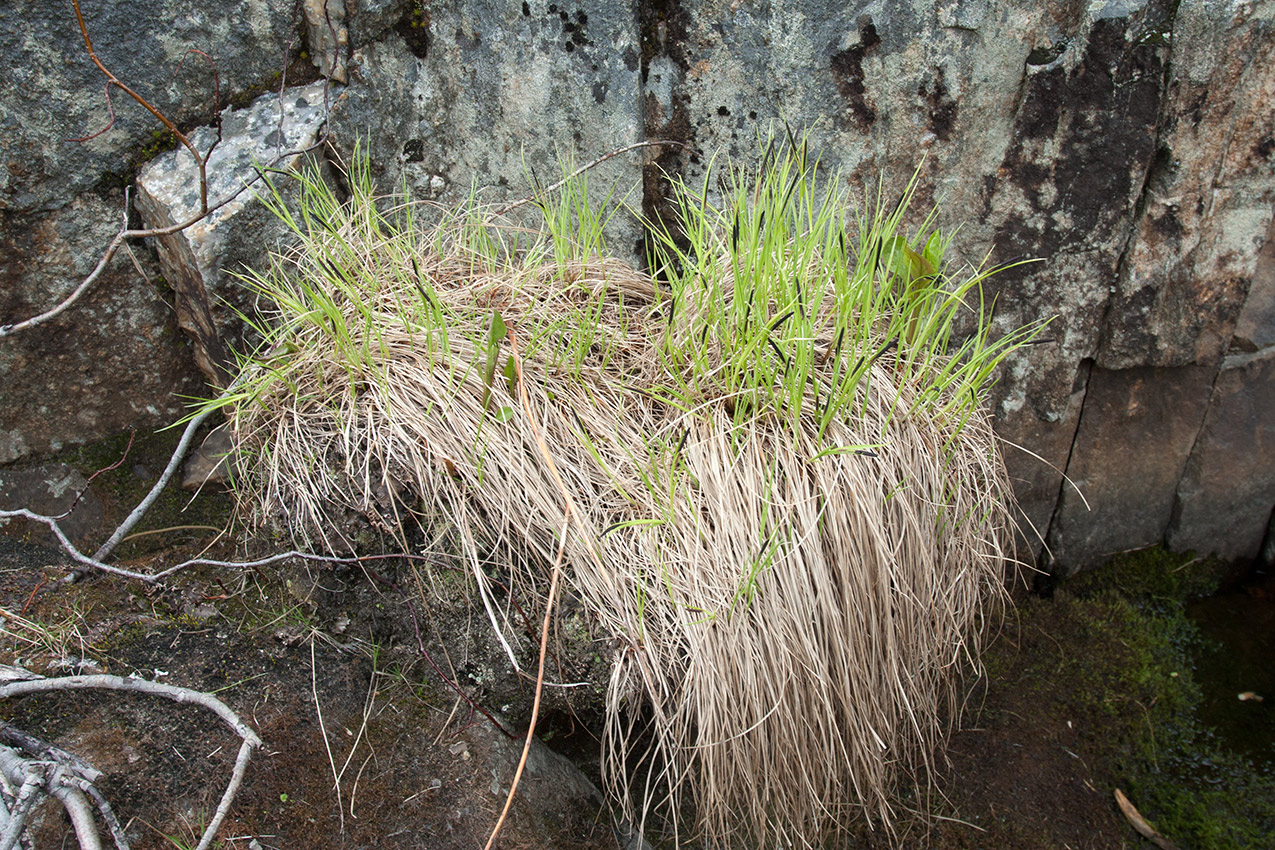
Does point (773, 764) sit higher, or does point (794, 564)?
point (794, 564)

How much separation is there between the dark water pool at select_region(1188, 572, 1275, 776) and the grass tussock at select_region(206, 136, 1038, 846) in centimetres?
88

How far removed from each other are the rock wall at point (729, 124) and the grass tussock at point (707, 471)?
0.31 metres

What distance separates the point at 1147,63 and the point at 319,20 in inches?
72.4

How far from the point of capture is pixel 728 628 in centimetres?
143

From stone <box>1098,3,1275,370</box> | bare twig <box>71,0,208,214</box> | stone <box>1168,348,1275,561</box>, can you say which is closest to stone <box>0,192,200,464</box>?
bare twig <box>71,0,208,214</box>

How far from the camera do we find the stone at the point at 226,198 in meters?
1.88

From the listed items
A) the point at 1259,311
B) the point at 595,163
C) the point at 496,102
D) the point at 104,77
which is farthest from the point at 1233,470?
the point at 104,77

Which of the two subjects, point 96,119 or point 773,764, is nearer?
point 773,764

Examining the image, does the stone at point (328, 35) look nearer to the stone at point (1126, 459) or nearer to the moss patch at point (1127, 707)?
the stone at point (1126, 459)

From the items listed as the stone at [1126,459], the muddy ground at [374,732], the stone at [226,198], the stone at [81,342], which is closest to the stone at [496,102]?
the stone at [226,198]

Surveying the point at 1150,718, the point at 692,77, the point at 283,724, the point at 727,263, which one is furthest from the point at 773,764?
the point at 692,77

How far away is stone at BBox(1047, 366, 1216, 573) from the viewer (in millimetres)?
2256

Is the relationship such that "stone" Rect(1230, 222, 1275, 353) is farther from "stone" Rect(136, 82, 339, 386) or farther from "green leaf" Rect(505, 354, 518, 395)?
"stone" Rect(136, 82, 339, 386)

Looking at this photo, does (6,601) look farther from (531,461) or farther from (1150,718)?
(1150,718)
